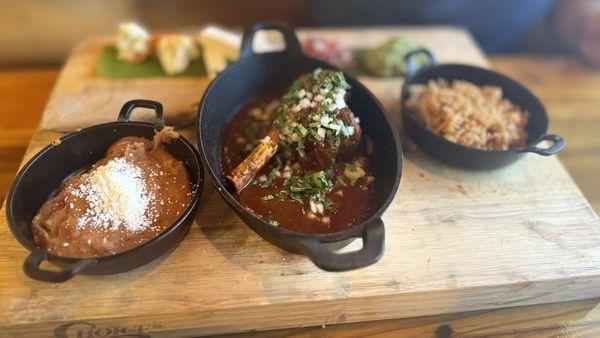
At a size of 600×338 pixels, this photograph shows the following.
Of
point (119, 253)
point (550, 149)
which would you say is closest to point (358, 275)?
point (119, 253)

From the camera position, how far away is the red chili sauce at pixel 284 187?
1.71 metres

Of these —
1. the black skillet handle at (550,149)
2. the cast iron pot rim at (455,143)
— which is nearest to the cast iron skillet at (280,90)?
the cast iron pot rim at (455,143)

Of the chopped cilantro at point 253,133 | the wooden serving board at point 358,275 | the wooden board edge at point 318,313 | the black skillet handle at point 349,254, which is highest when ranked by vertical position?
the black skillet handle at point 349,254

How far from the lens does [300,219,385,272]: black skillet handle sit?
4.49ft

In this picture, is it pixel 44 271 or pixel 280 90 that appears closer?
pixel 44 271

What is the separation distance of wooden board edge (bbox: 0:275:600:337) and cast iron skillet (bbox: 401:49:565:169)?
57 cm

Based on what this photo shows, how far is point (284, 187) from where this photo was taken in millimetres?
1833

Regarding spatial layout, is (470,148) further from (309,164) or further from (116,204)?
(116,204)

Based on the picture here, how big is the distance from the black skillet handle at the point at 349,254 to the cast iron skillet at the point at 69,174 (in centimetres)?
48

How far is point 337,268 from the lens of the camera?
53.5 inches

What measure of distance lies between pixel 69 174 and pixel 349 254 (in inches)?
48.0

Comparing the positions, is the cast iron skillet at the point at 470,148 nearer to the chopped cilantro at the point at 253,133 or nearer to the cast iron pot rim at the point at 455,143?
the cast iron pot rim at the point at 455,143

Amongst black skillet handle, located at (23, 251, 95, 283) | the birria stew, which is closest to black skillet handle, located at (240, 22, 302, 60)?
the birria stew

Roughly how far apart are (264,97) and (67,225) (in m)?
1.16
